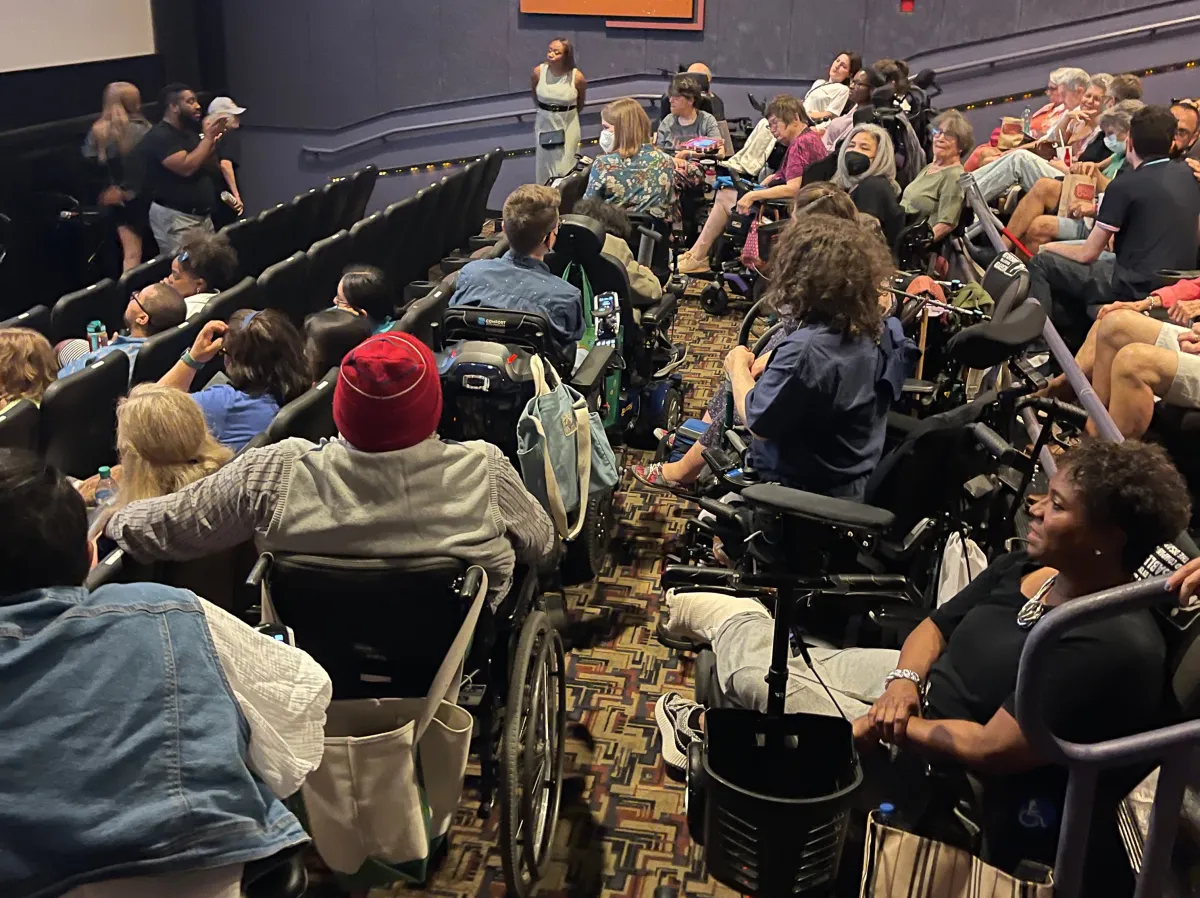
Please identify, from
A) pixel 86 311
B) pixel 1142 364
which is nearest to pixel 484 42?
pixel 86 311

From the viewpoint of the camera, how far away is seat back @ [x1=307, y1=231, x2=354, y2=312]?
5430 millimetres

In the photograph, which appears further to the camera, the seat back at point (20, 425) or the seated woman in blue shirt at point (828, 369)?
the seat back at point (20, 425)

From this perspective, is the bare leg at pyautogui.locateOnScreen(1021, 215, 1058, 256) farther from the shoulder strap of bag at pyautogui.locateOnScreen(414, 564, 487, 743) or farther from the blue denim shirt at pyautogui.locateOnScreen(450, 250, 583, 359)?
the shoulder strap of bag at pyautogui.locateOnScreen(414, 564, 487, 743)

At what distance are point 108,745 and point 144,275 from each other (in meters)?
4.25

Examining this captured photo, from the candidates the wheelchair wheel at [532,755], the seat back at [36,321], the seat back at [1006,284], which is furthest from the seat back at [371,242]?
the wheelchair wheel at [532,755]

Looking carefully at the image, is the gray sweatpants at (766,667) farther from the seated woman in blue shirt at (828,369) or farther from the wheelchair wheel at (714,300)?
the wheelchair wheel at (714,300)

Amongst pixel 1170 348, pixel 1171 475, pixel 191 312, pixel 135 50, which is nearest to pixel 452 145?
pixel 135 50

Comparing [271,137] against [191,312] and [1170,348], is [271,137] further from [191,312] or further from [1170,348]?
[1170,348]

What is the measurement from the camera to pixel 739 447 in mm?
3090

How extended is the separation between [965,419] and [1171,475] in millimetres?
666

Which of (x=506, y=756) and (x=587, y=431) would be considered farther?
(x=587, y=431)

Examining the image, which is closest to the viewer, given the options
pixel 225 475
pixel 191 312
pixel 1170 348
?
pixel 225 475

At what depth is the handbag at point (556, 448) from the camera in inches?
114

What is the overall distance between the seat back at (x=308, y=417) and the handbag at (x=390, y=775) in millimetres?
972
